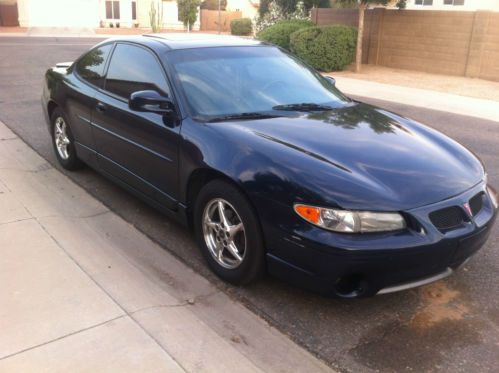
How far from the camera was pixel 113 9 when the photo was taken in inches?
1585

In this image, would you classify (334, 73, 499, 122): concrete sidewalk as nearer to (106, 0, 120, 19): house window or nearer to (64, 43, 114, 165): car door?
(64, 43, 114, 165): car door

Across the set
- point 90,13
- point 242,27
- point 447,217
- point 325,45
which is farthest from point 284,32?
point 90,13

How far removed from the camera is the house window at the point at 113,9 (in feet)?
131

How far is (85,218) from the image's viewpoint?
462cm

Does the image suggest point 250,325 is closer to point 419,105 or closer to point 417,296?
point 417,296

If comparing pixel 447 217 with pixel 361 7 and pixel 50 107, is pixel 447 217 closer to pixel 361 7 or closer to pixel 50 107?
pixel 50 107

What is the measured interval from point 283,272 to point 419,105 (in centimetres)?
908

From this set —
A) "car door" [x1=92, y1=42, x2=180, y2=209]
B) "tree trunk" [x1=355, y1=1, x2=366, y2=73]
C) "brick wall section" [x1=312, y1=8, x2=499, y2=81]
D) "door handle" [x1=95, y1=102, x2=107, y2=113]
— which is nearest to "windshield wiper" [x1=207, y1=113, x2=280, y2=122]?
"car door" [x1=92, y1=42, x2=180, y2=209]

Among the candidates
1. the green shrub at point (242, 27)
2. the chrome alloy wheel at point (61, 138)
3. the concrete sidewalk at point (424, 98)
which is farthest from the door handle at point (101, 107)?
the green shrub at point (242, 27)

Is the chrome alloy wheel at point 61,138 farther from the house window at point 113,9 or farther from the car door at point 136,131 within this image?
the house window at point 113,9

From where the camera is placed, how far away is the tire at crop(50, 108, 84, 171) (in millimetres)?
5637

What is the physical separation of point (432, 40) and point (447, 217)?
14.8 metres

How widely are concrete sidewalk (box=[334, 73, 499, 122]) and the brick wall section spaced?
3009mm

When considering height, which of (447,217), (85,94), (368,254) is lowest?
(368,254)
